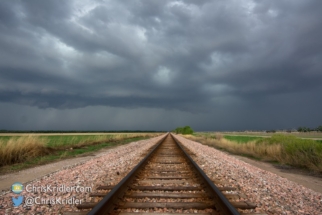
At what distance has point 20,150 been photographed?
38.3ft

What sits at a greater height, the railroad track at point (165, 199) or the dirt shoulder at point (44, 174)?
the railroad track at point (165, 199)

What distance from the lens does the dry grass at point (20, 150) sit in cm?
1054

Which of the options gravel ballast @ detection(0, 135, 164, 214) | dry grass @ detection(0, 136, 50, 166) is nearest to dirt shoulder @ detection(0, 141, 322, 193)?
gravel ballast @ detection(0, 135, 164, 214)

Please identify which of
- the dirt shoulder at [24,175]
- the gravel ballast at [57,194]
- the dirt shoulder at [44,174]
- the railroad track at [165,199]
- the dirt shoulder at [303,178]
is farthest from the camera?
the dirt shoulder at [303,178]

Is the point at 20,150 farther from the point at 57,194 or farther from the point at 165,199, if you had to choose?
the point at 165,199

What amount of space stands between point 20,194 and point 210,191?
387 cm

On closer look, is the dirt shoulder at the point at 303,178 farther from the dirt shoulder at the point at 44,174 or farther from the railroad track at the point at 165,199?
the railroad track at the point at 165,199

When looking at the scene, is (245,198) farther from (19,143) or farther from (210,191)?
(19,143)

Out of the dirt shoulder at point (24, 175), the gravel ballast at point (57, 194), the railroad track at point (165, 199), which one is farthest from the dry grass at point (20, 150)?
the railroad track at point (165, 199)

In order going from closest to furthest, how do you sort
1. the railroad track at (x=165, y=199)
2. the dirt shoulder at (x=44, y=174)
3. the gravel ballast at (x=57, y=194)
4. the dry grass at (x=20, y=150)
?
the railroad track at (x=165, y=199), the gravel ballast at (x=57, y=194), the dirt shoulder at (x=44, y=174), the dry grass at (x=20, y=150)

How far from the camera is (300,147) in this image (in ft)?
41.1

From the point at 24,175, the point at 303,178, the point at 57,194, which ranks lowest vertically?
the point at 303,178

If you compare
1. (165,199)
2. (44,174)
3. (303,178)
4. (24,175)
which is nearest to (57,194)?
(165,199)

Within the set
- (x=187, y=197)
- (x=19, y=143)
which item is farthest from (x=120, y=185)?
(x=19, y=143)
